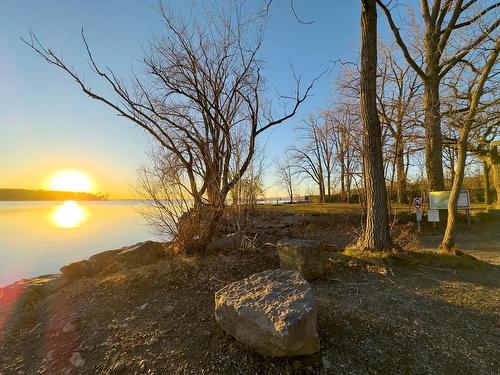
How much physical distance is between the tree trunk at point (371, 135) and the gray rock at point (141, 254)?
158 inches

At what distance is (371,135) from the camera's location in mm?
5527

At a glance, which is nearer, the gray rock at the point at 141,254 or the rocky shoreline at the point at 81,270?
the rocky shoreline at the point at 81,270

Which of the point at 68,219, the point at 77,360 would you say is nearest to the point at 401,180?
the point at 77,360

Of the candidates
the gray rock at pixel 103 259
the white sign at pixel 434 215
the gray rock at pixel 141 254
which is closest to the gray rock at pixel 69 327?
the gray rock at pixel 141 254

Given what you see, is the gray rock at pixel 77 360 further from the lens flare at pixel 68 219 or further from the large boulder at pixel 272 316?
the lens flare at pixel 68 219

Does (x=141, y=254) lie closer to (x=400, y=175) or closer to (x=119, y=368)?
(x=119, y=368)

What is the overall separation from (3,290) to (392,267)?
624 cm

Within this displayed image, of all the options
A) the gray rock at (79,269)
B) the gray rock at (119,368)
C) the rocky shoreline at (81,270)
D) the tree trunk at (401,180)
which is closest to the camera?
the gray rock at (119,368)

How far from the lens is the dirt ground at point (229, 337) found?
7.77 ft

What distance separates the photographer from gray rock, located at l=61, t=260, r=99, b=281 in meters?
4.63

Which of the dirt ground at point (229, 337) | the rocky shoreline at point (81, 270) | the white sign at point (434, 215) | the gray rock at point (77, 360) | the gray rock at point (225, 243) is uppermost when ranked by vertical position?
the white sign at point (434, 215)

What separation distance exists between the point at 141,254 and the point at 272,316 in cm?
374

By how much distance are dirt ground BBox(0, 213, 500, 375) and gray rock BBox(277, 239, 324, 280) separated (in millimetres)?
172

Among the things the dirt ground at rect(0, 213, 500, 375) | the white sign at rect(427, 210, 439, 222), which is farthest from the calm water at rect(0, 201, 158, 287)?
the white sign at rect(427, 210, 439, 222)
